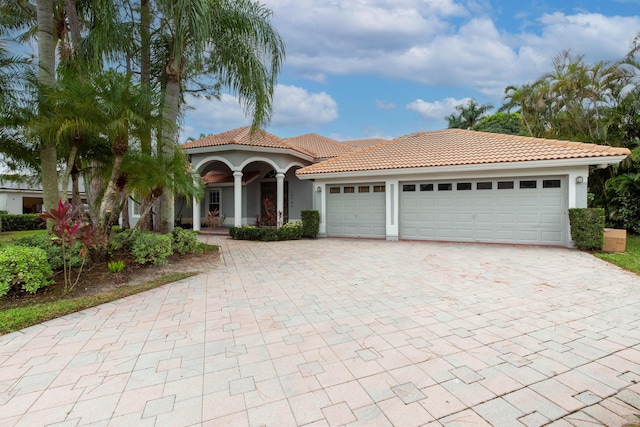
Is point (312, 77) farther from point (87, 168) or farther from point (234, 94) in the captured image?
point (87, 168)

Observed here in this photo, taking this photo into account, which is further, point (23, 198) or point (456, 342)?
point (23, 198)

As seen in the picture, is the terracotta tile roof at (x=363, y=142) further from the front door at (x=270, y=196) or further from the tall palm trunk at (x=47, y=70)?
the tall palm trunk at (x=47, y=70)

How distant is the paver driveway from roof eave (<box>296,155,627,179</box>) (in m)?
5.00

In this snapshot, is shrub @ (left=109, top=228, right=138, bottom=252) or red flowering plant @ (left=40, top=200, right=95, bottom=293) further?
shrub @ (left=109, top=228, right=138, bottom=252)

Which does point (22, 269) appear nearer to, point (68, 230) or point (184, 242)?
point (68, 230)

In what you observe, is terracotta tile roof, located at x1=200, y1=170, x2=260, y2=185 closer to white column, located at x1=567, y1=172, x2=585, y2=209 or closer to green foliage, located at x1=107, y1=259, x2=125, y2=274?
green foliage, located at x1=107, y1=259, x2=125, y2=274

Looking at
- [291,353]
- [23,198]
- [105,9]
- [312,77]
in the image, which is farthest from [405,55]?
[23,198]

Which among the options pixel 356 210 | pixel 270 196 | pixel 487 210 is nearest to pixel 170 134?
pixel 356 210

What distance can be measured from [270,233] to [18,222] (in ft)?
56.1

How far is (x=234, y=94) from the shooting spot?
972 centimetres

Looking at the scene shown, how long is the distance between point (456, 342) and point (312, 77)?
14.2 metres

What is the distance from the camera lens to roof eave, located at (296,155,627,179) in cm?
930

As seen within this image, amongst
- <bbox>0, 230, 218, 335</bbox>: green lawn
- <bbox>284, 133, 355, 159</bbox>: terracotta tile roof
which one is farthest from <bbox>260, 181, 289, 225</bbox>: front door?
<bbox>0, 230, 218, 335</bbox>: green lawn

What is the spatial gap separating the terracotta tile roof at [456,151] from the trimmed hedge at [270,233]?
2.62m
